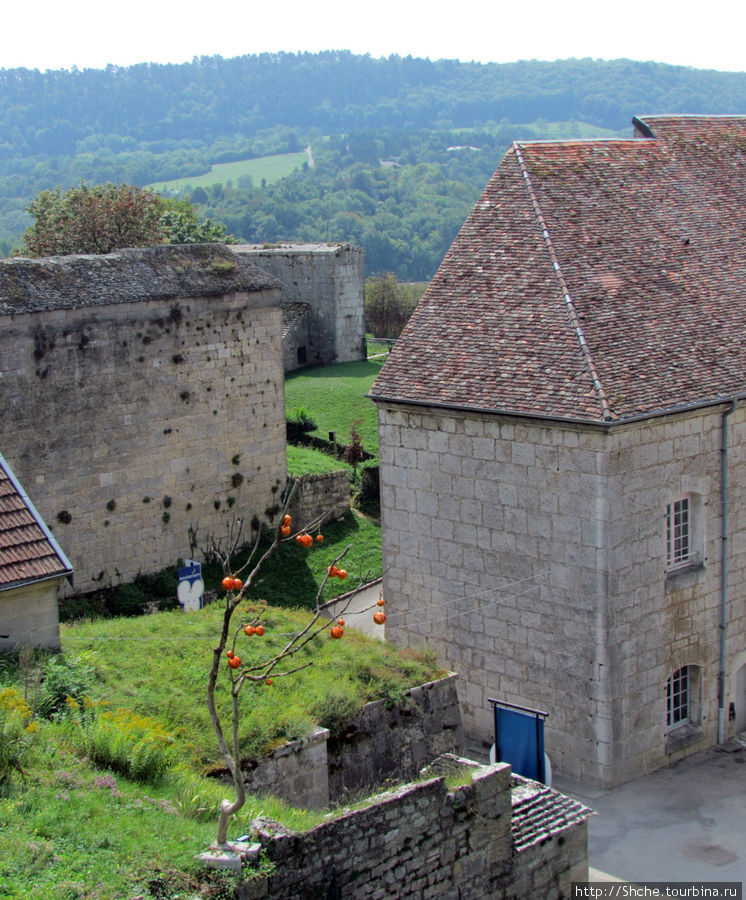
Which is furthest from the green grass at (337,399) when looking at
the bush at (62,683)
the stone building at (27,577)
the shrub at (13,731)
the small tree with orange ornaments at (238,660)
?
the shrub at (13,731)

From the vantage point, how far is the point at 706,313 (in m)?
20.6

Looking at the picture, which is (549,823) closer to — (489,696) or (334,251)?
(489,696)

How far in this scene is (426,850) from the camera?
11266 millimetres

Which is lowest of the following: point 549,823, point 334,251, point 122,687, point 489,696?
point 489,696

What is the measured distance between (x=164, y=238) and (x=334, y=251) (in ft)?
23.4

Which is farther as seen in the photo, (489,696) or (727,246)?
(727,246)

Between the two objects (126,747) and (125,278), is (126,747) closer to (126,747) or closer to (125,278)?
(126,747)

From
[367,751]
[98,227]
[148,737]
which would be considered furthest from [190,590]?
[98,227]

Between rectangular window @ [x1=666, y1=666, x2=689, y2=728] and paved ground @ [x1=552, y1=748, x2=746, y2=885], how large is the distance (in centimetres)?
65

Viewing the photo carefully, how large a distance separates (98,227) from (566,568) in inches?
1262

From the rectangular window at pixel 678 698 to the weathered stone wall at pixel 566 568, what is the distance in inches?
11.6

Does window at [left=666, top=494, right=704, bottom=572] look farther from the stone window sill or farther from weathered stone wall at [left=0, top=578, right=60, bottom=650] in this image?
weathered stone wall at [left=0, top=578, right=60, bottom=650]

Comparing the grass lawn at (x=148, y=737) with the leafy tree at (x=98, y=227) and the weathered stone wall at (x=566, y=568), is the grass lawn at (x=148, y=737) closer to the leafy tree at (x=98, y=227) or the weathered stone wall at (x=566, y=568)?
the weathered stone wall at (x=566, y=568)

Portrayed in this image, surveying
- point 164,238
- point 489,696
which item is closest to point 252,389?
point 489,696
